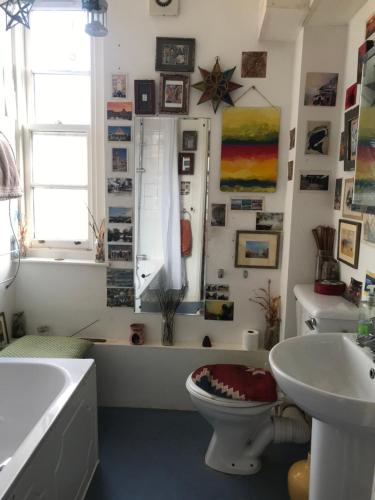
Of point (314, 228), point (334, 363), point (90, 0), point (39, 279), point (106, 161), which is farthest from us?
point (39, 279)

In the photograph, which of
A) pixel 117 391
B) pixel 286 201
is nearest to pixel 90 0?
pixel 286 201

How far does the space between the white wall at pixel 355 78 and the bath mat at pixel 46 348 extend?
4.97ft

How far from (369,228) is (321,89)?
877mm

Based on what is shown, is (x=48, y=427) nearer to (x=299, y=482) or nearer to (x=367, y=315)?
(x=299, y=482)

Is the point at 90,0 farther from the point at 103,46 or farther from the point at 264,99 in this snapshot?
the point at 264,99

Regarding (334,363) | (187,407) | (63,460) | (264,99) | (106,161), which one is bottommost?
(187,407)

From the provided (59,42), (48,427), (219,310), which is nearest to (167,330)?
(219,310)

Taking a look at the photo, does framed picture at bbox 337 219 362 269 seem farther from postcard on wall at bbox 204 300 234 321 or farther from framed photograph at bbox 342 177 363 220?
postcard on wall at bbox 204 300 234 321

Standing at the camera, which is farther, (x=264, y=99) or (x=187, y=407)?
(x=187, y=407)

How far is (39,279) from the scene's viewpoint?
254cm

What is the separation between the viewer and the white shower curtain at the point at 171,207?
2342 mm

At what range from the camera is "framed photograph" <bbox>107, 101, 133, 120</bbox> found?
2328 millimetres

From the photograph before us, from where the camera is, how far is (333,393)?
1152 millimetres

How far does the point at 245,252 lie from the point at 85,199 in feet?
3.68
